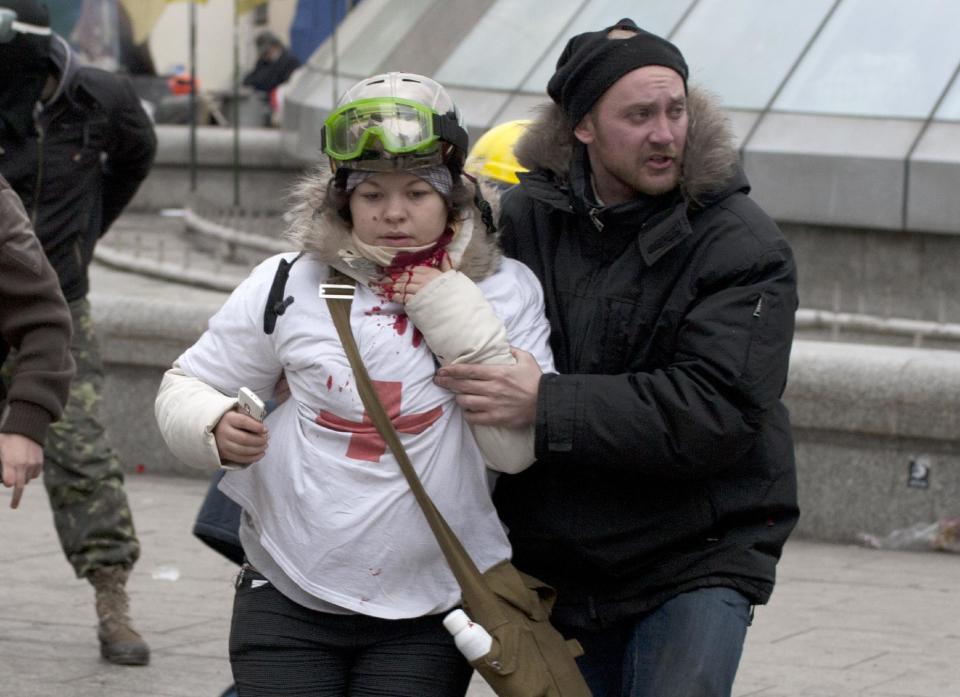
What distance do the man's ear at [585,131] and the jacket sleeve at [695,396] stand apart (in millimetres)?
351

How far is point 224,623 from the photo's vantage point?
6070mm

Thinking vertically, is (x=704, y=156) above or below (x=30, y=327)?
above

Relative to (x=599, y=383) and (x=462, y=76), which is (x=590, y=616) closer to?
(x=599, y=383)

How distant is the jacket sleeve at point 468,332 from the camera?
10.5 feet

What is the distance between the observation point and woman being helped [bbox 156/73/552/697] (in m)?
3.24

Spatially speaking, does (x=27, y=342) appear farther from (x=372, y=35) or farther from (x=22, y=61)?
(x=372, y=35)

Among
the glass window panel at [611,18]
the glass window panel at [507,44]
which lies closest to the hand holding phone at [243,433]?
the glass window panel at [611,18]

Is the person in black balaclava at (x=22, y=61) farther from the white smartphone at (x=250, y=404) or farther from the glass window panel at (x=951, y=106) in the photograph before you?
the glass window panel at (x=951, y=106)

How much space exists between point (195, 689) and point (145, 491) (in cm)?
311

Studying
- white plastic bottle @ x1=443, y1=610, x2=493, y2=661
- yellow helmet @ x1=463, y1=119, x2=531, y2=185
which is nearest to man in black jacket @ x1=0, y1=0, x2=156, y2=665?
yellow helmet @ x1=463, y1=119, x2=531, y2=185

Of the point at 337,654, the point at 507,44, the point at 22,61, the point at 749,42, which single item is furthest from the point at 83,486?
the point at 507,44

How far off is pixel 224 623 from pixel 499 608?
298 centimetres

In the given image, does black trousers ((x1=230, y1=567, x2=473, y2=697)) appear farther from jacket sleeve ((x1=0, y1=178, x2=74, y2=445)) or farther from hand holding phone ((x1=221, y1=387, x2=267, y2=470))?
jacket sleeve ((x1=0, y1=178, x2=74, y2=445))

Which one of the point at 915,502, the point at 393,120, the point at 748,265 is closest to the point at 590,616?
the point at 748,265
